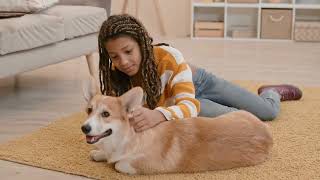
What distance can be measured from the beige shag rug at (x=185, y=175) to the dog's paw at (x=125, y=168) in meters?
0.02

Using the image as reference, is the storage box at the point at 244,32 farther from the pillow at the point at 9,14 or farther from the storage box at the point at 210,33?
the pillow at the point at 9,14

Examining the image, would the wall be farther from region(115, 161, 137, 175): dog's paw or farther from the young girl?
region(115, 161, 137, 175): dog's paw

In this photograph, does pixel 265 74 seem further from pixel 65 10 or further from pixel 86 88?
pixel 86 88

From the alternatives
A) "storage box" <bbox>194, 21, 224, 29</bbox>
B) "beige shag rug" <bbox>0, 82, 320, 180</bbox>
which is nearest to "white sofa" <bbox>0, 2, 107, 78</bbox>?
"beige shag rug" <bbox>0, 82, 320, 180</bbox>

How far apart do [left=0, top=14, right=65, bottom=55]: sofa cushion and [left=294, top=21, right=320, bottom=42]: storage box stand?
253 centimetres

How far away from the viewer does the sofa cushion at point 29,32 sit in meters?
2.45

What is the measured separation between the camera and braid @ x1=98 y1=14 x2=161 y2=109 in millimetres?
1729

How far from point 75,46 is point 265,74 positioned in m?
1.26

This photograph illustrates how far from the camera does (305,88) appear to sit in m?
2.95

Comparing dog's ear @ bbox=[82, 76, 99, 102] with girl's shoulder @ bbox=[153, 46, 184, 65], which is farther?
girl's shoulder @ bbox=[153, 46, 184, 65]

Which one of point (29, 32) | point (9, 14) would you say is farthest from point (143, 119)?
point (9, 14)

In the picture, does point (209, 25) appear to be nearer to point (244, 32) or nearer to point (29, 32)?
point (244, 32)

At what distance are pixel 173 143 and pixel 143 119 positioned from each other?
0.12 metres

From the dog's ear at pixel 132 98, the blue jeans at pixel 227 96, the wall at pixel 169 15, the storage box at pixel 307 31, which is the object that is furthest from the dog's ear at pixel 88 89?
the wall at pixel 169 15
